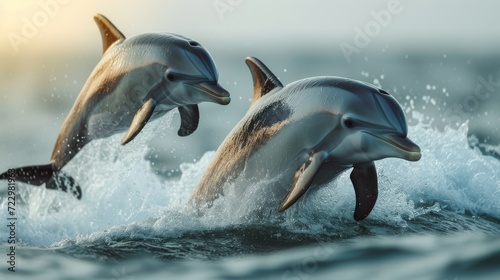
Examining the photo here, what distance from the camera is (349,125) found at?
8.29 m

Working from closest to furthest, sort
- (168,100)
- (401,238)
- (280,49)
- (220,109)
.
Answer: (401,238), (168,100), (220,109), (280,49)

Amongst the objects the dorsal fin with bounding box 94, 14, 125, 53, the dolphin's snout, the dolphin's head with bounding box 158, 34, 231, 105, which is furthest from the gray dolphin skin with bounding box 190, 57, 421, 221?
the dorsal fin with bounding box 94, 14, 125, 53

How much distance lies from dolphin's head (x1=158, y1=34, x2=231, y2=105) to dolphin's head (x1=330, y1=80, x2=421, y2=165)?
1520mm

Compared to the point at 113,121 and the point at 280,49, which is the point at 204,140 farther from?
the point at 280,49

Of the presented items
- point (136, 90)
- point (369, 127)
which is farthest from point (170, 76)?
point (369, 127)

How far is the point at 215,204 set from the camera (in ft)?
31.4

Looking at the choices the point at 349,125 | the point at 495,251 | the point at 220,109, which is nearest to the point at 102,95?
the point at 349,125

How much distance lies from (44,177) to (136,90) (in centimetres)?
213

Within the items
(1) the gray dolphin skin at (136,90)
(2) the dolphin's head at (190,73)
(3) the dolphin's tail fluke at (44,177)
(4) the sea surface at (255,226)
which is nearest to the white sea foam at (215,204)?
(4) the sea surface at (255,226)

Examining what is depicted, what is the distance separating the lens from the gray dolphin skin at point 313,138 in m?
8.20

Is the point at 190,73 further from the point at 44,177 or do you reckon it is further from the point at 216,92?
the point at 44,177

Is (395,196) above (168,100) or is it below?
below

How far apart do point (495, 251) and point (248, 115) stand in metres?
2.78

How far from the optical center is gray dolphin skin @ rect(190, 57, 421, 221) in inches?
323
